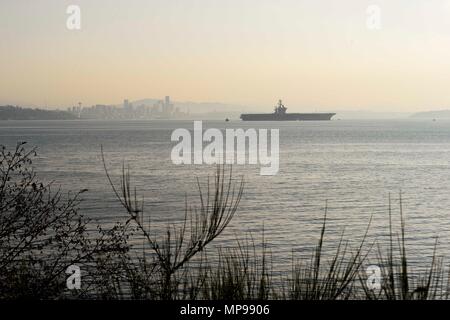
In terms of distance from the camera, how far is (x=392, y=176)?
6675cm

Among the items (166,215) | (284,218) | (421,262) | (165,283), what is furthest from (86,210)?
(165,283)

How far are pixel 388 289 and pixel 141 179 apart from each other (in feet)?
177

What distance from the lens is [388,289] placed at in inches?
179

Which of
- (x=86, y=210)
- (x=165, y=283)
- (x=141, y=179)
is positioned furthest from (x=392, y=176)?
(x=165, y=283)

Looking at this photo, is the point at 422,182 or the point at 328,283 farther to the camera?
the point at 422,182

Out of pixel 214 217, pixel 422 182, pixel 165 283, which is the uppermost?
pixel 214 217
